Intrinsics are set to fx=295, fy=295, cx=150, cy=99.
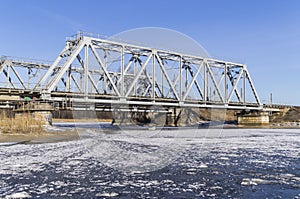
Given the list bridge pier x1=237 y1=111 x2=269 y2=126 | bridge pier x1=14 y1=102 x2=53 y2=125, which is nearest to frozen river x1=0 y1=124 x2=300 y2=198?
bridge pier x1=14 y1=102 x2=53 y2=125

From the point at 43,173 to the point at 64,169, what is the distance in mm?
923

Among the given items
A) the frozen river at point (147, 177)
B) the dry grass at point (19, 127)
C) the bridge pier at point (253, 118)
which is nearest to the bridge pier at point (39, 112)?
the dry grass at point (19, 127)

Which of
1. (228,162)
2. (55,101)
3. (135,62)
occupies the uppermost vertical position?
(135,62)

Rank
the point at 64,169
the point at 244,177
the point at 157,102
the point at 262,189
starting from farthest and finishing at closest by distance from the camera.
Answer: the point at 157,102 < the point at 64,169 < the point at 244,177 < the point at 262,189

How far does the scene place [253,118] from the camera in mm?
79000

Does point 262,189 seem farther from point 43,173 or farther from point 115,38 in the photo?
point 115,38

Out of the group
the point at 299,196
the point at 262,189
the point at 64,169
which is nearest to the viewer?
the point at 299,196

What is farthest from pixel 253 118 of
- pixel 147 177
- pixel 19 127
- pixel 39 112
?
pixel 147 177

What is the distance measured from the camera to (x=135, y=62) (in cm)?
6456

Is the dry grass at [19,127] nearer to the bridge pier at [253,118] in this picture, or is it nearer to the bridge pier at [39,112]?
the bridge pier at [39,112]

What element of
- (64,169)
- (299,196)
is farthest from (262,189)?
(64,169)

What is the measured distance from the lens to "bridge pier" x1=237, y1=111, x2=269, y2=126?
254 feet

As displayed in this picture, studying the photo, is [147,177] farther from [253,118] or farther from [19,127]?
[253,118]

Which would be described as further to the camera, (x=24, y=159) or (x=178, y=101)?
(x=178, y=101)
